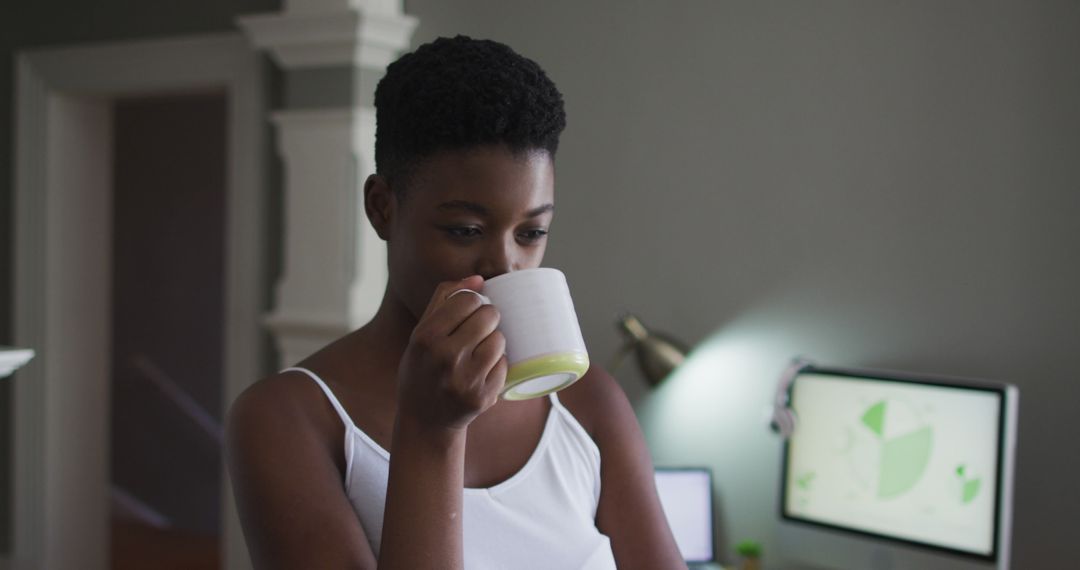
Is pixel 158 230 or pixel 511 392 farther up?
pixel 511 392

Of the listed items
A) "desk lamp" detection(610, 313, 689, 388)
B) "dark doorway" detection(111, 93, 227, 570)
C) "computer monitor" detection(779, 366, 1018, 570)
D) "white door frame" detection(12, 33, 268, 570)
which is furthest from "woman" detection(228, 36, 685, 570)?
"dark doorway" detection(111, 93, 227, 570)

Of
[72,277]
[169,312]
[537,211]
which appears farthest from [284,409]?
[169,312]

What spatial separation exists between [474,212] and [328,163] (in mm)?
2092

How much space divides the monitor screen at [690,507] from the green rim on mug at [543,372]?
5.17ft

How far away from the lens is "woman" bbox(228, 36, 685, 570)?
741 millimetres

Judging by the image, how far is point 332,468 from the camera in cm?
81

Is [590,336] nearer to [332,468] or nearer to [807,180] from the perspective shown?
[807,180]

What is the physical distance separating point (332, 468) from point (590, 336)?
178 cm

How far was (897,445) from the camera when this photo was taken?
197cm

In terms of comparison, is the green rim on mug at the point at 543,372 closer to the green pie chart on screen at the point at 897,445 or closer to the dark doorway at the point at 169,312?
the green pie chart on screen at the point at 897,445

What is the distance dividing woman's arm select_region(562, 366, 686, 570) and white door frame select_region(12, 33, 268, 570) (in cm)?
229

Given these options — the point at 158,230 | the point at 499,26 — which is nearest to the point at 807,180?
the point at 499,26

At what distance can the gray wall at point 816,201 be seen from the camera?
6.68ft

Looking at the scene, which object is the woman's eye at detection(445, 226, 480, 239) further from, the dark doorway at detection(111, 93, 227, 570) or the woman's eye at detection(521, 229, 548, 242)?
the dark doorway at detection(111, 93, 227, 570)
